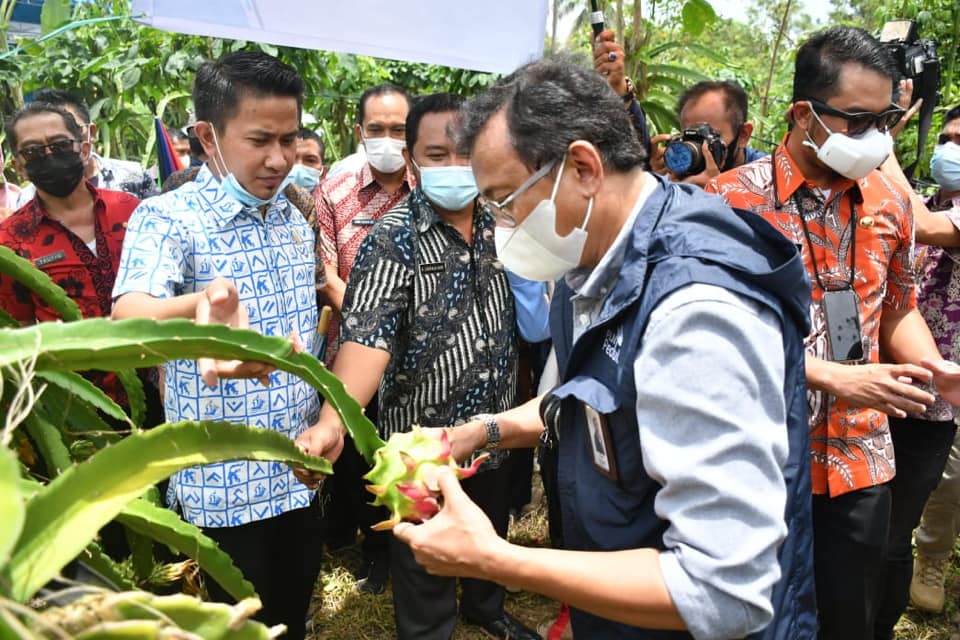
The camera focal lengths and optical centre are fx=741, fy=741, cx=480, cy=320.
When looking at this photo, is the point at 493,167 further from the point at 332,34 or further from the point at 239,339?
the point at 332,34

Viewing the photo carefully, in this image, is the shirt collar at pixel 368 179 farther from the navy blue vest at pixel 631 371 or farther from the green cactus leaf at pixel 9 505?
the green cactus leaf at pixel 9 505

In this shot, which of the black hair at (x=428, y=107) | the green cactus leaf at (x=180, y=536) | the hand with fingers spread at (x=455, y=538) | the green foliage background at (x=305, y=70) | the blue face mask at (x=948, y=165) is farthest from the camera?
the green foliage background at (x=305, y=70)

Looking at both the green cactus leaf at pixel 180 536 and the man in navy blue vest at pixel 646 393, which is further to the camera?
the man in navy blue vest at pixel 646 393

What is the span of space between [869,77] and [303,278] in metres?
1.82

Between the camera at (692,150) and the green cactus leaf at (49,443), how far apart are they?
8.40ft

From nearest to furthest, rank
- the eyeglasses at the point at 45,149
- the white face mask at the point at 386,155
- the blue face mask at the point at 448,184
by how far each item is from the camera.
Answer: the blue face mask at the point at 448,184 → the eyeglasses at the point at 45,149 → the white face mask at the point at 386,155

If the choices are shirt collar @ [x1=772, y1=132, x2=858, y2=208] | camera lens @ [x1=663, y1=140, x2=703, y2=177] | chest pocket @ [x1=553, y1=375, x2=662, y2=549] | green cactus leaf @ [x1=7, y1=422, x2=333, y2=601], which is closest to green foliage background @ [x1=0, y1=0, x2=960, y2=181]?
camera lens @ [x1=663, y1=140, x2=703, y2=177]

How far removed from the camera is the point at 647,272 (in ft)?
4.20

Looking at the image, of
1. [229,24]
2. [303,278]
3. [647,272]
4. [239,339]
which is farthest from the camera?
[229,24]

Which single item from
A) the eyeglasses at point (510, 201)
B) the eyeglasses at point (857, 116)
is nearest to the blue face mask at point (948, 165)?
the eyeglasses at point (857, 116)

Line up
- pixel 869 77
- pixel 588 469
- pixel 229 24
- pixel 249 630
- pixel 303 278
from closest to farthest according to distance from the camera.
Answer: pixel 249 630, pixel 588 469, pixel 869 77, pixel 303 278, pixel 229 24

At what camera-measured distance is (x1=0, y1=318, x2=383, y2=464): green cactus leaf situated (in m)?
0.83

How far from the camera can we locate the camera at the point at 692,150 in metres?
3.04

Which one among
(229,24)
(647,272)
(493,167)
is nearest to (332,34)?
(229,24)
